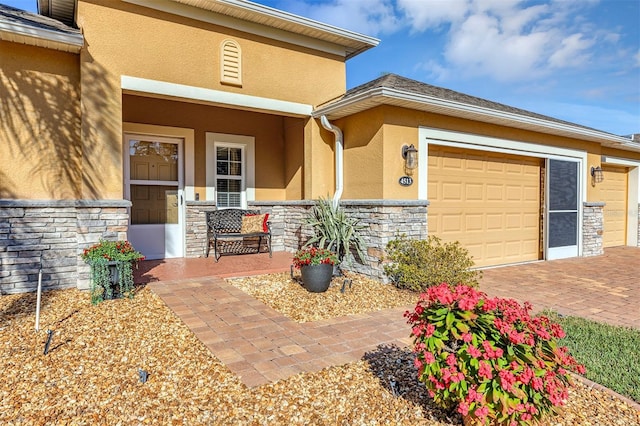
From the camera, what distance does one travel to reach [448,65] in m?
18.4

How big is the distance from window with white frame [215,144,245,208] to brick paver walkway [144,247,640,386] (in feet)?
4.42

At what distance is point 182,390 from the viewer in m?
2.67

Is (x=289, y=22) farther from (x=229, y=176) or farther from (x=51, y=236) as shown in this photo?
(x=51, y=236)

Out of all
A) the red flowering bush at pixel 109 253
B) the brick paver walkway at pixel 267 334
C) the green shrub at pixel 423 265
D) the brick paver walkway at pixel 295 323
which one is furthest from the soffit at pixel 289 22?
the brick paver walkway at pixel 267 334

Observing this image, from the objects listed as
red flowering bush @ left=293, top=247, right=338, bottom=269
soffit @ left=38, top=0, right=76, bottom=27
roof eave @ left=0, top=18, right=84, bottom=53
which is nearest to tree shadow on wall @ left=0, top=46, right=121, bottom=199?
roof eave @ left=0, top=18, right=84, bottom=53

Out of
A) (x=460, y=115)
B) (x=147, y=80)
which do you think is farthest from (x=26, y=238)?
(x=460, y=115)

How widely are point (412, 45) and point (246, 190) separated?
906cm

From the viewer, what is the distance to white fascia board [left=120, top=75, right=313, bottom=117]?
5.68 meters

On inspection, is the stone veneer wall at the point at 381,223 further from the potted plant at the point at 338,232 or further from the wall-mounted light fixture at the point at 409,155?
the wall-mounted light fixture at the point at 409,155

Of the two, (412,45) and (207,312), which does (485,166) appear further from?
(412,45)

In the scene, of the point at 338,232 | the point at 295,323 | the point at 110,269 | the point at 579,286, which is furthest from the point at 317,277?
the point at 579,286

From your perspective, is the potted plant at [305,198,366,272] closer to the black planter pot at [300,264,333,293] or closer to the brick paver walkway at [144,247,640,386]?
the brick paver walkway at [144,247,640,386]

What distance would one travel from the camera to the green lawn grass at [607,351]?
113 inches

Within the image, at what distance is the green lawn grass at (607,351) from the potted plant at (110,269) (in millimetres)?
4939
